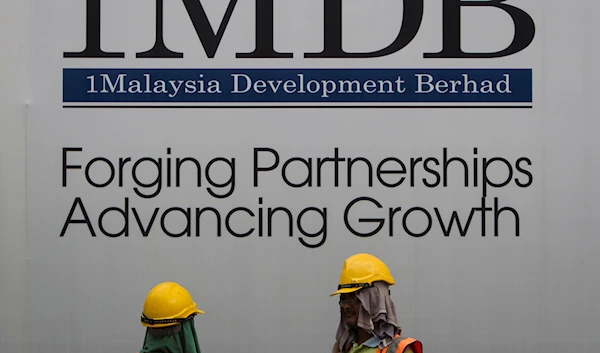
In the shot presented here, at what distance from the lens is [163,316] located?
2.29m

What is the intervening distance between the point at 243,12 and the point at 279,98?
1.26 ft

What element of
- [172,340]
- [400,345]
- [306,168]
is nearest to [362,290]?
[400,345]

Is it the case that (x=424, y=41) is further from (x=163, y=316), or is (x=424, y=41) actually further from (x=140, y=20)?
(x=163, y=316)

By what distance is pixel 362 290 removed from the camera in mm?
2283

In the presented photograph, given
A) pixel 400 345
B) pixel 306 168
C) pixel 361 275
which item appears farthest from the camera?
pixel 306 168

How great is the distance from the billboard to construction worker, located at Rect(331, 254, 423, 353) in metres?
0.80

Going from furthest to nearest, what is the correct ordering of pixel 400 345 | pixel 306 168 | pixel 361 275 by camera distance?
pixel 306 168
pixel 361 275
pixel 400 345

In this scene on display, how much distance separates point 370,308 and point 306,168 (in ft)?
3.23

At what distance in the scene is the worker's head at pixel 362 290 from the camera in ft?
7.45

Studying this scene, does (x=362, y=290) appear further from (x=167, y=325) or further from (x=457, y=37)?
(x=457, y=37)

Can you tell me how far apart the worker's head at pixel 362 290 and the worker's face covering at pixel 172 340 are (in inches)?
18.3
